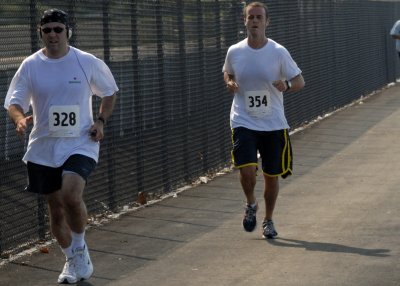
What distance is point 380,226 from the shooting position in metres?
10.5

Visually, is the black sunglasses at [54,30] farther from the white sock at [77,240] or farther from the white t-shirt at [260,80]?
the white t-shirt at [260,80]

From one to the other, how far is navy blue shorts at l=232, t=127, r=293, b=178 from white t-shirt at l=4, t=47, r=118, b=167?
2140mm

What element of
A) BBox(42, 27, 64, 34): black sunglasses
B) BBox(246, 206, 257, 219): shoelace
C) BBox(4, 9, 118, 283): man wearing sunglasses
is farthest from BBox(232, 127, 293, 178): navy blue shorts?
BBox(42, 27, 64, 34): black sunglasses

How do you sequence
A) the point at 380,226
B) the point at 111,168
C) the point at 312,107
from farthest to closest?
the point at 312,107 → the point at 111,168 → the point at 380,226

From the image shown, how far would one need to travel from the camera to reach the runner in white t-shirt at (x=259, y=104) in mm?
10086

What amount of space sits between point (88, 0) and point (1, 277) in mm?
3384

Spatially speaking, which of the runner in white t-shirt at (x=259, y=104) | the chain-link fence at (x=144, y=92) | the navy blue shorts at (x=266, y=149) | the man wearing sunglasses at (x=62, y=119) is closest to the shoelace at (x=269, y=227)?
the runner in white t-shirt at (x=259, y=104)

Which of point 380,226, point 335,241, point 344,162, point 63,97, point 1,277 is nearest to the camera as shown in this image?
point 63,97

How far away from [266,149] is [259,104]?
42 cm

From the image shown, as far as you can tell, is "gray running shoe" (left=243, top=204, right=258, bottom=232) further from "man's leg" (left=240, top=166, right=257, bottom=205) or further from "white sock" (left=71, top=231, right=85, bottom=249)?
"white sock" (left=71, top=231, right=85, bottom=249)

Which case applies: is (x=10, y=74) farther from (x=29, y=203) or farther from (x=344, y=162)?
(x=344, y=162)

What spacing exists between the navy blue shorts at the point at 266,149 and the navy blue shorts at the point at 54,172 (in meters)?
2.17

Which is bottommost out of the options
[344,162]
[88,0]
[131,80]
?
[344,162]

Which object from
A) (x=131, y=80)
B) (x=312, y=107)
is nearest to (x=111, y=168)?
(x=131, y=80)
